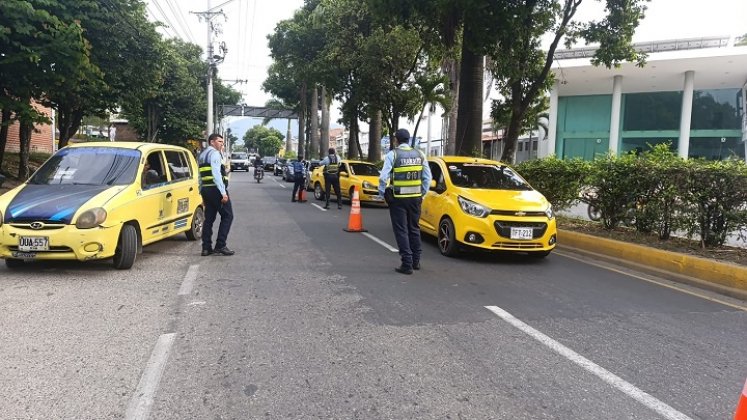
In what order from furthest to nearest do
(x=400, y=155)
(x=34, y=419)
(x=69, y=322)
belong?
(x=400, y=155), (x=69, y=322), (x=34, y=419)

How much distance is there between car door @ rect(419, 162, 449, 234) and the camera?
28.1ft

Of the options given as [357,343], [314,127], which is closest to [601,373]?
[357,343]

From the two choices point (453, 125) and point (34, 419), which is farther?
point (453, 125)

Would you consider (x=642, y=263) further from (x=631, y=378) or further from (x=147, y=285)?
(x=147, y=285)

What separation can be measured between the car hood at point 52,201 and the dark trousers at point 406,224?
3618 mm

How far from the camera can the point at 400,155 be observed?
711 centimetres

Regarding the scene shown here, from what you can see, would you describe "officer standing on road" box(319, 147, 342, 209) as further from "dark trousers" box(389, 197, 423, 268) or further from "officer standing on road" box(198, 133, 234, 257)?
"dark trousers" box(389, 197, 423, 268)

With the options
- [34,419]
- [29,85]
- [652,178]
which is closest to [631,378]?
[34,419]

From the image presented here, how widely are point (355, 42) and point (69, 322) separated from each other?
817 inches

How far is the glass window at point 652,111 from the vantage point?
3459 cm

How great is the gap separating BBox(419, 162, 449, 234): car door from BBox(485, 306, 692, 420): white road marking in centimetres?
365

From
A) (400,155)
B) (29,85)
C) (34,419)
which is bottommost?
(34,419)

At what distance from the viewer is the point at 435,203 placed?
883cm

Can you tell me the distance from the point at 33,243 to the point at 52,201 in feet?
1.78
